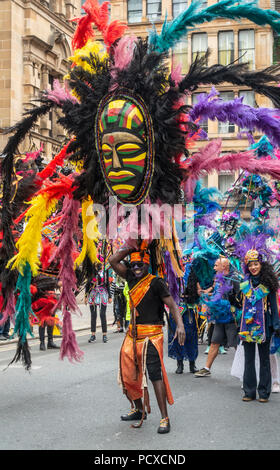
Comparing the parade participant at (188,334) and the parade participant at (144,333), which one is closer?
the parade participant at (144,333)

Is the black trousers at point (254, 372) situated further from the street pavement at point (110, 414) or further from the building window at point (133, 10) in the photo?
the building window at point (133, 10)

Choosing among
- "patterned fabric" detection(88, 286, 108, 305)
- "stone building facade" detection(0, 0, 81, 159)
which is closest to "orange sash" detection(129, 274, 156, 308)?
"patterned fabric" detection(88, 286, 108, 305)

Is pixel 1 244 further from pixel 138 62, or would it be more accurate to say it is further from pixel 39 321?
pixel 138 62

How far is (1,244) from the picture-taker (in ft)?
23.9

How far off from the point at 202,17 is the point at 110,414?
3923 millimetres

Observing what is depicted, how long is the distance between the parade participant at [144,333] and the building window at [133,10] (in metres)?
41.1

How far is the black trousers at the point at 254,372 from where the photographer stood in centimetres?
717

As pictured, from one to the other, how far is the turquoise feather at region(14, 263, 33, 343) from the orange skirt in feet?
4.25

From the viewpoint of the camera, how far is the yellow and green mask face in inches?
226

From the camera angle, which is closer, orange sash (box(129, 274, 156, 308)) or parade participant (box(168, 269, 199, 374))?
orange sash (box(129, 274, 156, 308))

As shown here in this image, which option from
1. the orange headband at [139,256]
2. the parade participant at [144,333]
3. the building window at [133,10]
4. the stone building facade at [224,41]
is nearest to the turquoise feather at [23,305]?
the parade participant at [144,333]

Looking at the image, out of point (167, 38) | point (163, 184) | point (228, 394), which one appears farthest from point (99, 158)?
point (228, 394)

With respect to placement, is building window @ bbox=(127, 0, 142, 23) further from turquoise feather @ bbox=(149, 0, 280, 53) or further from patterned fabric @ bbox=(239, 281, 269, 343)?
turquoise feather @ bbox=(149, 0, 280, 53)

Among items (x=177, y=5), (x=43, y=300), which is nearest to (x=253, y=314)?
(x=43, y=300)
